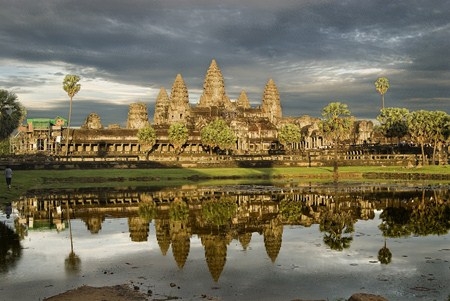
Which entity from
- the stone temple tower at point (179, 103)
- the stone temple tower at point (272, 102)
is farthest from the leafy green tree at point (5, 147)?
the stone temple tower at point (272, 102)

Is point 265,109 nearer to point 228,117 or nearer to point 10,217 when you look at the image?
point 228,117

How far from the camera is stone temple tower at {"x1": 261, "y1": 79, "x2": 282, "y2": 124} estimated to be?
187 metres

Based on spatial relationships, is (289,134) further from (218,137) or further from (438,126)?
(438,126)

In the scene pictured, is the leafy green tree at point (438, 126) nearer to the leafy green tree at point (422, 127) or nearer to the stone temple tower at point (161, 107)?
the leafy green tree at point (422, 127)

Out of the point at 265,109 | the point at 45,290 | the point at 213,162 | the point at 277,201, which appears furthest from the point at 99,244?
the point at 265,109

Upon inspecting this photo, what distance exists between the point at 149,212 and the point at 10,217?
8.30m

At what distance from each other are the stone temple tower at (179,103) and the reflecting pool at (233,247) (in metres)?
A: 115

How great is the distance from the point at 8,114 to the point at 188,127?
2493 inches

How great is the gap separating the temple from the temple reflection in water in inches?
3177

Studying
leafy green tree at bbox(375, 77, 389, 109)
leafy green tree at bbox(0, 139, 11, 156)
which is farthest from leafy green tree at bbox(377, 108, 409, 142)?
leafy green tree at bbox(0, 139, 11, 156)

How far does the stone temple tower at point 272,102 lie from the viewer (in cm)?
18662

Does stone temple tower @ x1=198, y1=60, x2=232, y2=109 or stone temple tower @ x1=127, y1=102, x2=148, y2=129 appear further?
stone temple tower @ x1=198, y1=60, x2=232, y2=109

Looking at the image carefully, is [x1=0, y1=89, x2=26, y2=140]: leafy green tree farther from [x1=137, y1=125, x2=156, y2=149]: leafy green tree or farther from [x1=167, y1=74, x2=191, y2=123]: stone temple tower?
[x1=167, y1=74, x2=191, y2=123]: stone temple tower

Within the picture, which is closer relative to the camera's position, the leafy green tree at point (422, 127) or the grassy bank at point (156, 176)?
the grassy bank at point (156, 176)
